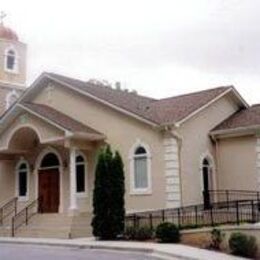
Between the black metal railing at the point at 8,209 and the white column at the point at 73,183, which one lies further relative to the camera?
the black metal railing at the point at 8,209

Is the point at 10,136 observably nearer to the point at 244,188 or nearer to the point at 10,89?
the point at 10,89

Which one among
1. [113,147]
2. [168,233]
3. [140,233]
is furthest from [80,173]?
[168,233]

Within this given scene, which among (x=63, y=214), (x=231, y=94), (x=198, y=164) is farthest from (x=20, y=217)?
(x=231, y=94)

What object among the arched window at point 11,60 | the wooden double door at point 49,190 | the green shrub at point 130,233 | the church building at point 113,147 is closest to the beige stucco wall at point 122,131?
the church building at point 113,147

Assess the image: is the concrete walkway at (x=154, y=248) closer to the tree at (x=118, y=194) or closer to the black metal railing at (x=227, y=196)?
the tree at (x=118, y=194)

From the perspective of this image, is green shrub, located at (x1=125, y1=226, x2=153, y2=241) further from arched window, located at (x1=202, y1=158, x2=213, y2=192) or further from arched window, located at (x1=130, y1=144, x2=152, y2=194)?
arched window, located at (x1=202, y1=158, x2=213, y2=192)

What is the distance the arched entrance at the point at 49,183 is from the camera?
93.0 feet

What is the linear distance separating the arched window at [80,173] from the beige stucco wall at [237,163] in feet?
20.4

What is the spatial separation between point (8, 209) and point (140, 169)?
8370 mm

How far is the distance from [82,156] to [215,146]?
20.2 ft

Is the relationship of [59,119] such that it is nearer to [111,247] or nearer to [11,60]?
[111,247]

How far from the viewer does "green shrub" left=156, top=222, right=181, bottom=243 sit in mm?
20031

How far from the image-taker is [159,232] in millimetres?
20172

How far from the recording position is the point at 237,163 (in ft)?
84.8
